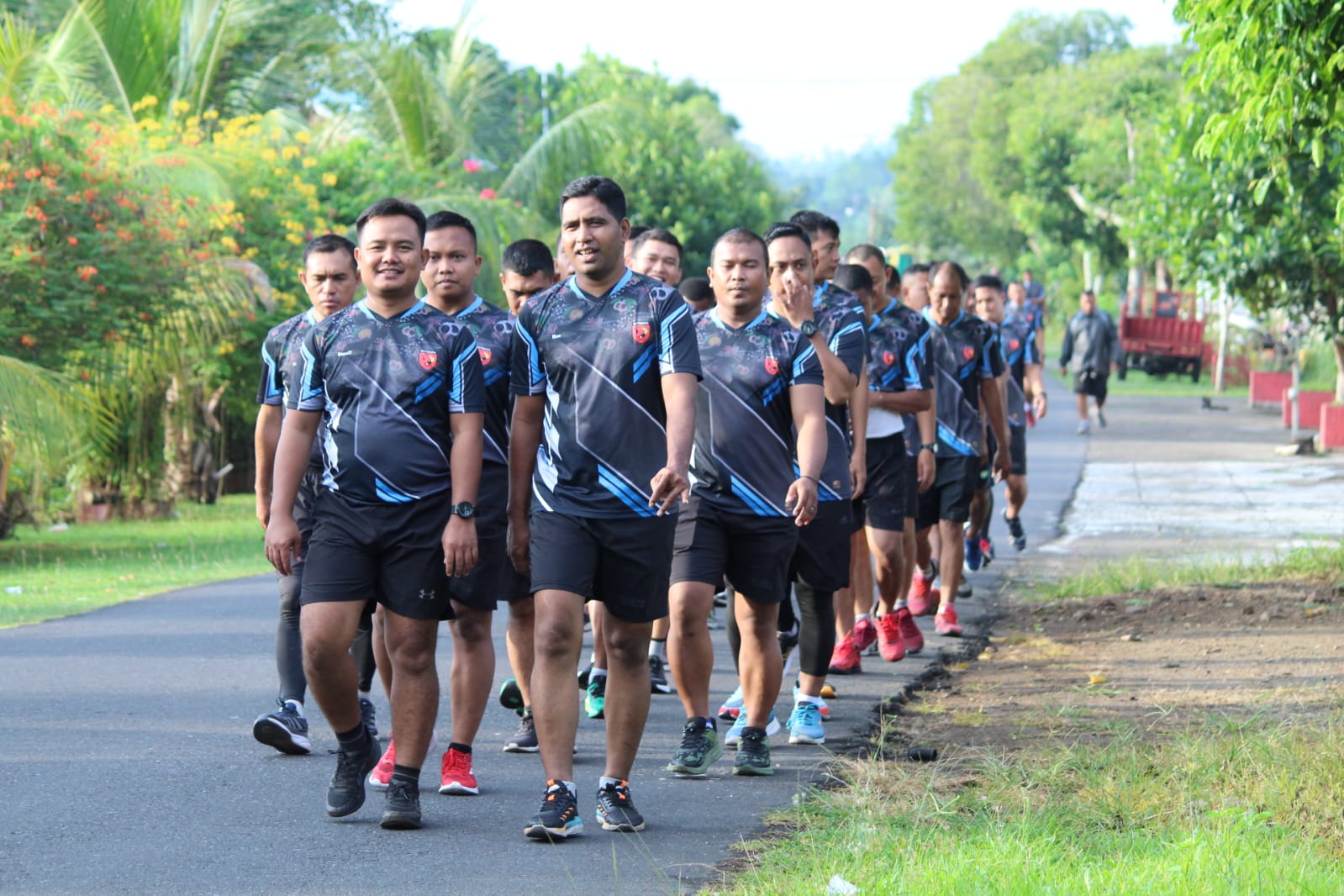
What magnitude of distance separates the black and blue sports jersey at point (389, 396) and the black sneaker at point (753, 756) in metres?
1.68

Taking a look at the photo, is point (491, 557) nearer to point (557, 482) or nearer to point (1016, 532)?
point (557, 482)

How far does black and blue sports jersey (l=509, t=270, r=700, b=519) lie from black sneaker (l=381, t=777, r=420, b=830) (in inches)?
39.6

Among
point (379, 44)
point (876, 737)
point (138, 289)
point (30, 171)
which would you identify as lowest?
point (876, 737)

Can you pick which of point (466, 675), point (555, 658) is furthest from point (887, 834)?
point (466, 675)

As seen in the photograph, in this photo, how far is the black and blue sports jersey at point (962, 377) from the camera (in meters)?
10.2

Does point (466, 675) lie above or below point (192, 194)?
below

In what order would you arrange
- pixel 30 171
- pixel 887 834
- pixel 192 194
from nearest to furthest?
pixel 887 834, pixel 30 171, pixel 192 194

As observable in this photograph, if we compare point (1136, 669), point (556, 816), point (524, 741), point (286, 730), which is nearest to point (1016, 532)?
point (1136, 669)

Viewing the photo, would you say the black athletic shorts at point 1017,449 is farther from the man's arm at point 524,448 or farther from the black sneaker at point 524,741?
the man's arm at point 524,448

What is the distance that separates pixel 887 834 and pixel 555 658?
115cm

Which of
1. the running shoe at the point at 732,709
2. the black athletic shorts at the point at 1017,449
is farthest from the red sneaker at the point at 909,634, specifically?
the black athletic shorts at the point at 1017,449

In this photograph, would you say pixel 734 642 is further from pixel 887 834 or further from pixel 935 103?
pixel 935 103

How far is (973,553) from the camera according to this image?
492 inches

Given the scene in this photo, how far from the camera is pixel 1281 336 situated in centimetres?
3947
